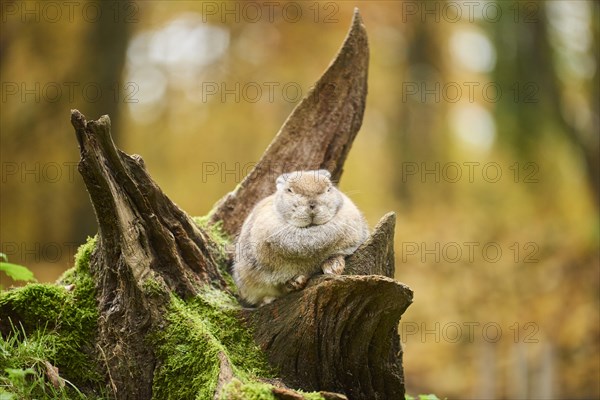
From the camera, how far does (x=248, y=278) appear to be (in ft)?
16.7

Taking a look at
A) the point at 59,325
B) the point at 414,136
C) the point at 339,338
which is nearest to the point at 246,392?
the point at 339,338

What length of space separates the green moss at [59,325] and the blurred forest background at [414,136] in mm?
3503

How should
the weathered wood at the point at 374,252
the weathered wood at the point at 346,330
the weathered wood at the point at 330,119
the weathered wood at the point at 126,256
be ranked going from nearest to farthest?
the weathered wood at the point at 346,330
the weathered wood at the point at 126,256
the weathered wood at the point at 374,252
the weathered wood at the point at 330,119

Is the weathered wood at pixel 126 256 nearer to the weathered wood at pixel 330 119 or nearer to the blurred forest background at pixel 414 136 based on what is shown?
the weathered wood at pixel 330 119

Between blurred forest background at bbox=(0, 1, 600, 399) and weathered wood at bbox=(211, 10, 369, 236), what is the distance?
856mm

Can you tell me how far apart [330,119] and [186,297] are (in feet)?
8.70

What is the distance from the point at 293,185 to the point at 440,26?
14550mm

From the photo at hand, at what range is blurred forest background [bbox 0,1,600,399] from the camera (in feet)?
37.7

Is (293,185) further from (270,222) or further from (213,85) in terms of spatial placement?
(213,85)

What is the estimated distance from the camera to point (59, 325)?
4750 mm

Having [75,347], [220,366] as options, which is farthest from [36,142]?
[220,366]

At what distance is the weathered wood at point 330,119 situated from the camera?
6.72m

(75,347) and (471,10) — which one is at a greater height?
(471,10)

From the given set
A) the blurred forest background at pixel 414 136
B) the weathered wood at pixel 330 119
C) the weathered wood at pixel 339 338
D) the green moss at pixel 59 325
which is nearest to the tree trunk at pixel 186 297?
the weathered wood at pixel 339 338
